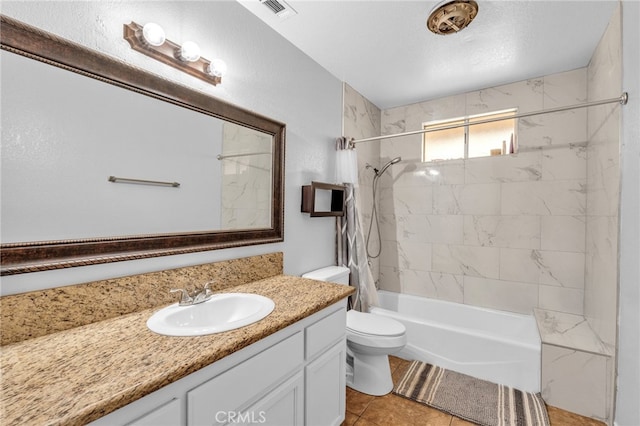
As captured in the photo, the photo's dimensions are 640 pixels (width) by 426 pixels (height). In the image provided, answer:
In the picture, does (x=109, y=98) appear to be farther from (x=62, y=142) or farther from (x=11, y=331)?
(x=11, y=331)

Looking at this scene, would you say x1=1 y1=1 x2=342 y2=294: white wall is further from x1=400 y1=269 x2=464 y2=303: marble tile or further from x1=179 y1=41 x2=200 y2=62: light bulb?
x1=400 y1=269 x2=464 y2=303: marble tile

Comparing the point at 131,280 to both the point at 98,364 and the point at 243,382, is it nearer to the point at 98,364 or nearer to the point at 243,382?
the point at 98,364

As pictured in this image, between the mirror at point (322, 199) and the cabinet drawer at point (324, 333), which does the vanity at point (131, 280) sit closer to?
the cabinet drawer at point (324, 333)

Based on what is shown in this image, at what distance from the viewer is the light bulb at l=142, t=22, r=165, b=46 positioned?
1222 mm

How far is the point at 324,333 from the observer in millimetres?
1436

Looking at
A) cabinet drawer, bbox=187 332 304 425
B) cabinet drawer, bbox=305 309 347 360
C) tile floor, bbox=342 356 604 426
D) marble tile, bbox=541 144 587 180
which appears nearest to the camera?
cabinet drawer, bbox=187 332 304 425

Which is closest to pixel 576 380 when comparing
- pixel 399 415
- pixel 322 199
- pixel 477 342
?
pixel 477 342

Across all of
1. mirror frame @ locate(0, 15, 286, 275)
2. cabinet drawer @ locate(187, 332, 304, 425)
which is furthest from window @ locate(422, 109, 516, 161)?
cabinet drawer @ locate(187, 332, 304, 425)

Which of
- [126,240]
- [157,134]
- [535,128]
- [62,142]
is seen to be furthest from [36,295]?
[535,128]

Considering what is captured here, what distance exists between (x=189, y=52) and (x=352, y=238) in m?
1.75

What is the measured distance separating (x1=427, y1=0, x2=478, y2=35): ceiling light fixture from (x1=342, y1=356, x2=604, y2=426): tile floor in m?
2.43

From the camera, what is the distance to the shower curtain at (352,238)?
2469 millimetres

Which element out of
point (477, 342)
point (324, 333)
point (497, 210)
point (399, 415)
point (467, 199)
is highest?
point (467, 199)

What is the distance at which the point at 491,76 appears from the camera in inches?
98.1
